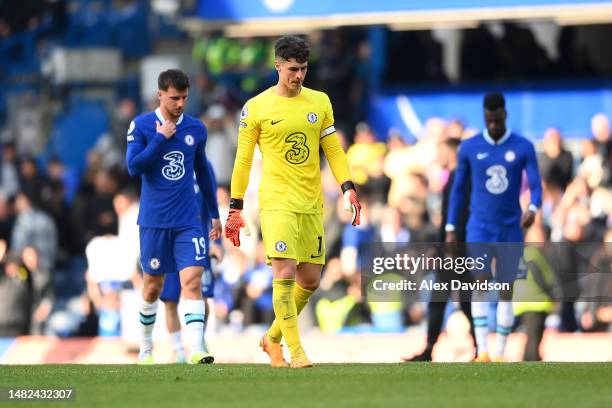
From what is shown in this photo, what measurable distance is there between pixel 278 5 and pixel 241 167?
39.6ft

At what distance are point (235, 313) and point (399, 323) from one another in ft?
8.28

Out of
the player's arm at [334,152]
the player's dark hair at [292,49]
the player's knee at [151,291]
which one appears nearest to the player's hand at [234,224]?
the player's arm at [334,152]

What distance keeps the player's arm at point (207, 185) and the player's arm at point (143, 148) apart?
490 mm

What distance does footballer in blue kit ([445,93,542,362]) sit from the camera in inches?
588

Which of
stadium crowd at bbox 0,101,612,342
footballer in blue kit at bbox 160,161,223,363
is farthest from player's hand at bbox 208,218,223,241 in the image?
stadium crowd at bbox 0,101,612,342

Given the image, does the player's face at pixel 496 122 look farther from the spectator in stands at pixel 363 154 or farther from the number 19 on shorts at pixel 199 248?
the spectator in stands at pixel 363 154

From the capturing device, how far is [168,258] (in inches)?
538

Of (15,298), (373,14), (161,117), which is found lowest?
(15,298)

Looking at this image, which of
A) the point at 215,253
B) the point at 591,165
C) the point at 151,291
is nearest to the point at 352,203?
the point at 151,291

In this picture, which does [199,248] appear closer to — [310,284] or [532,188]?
[310,284]

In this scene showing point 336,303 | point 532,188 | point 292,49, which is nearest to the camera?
point 292,49

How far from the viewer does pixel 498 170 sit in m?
15.0

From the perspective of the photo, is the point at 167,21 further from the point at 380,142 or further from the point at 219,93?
the point at 380,142

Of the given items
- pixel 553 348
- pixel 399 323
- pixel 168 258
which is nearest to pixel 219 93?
pixel 399 323
